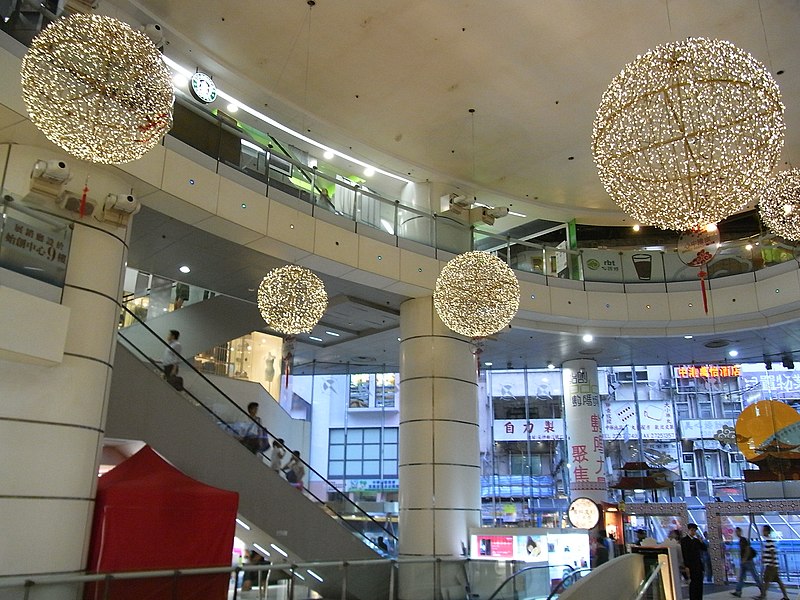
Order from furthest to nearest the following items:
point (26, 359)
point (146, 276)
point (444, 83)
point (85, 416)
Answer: point (146, 276) → point (444, 83) → point (85, 416) → point (26, 359)

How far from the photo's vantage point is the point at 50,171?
256 inches

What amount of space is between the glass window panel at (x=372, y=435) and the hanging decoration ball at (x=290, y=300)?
45.3 ft

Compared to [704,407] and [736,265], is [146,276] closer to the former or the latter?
[736,265]

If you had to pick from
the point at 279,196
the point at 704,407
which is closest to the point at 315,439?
the point at 704,407

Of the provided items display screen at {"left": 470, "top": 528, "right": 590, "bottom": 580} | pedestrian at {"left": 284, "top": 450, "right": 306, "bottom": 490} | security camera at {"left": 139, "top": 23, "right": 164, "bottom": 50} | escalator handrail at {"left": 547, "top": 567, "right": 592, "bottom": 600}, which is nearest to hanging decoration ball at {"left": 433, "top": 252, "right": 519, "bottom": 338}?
escalator handrail at {"left": 547, "top": 567, "right": 592, "bottom": 600}

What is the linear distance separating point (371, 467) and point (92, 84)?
18086 mm

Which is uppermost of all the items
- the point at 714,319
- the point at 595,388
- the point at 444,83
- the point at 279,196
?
the point at 444,83

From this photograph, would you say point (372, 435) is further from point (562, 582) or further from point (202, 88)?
point (202, 88)

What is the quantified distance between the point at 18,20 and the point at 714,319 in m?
12.6

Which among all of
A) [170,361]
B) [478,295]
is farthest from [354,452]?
[478,295]

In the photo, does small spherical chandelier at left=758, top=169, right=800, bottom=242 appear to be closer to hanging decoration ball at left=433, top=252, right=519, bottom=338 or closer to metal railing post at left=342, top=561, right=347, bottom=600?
hanging decoration ball at left=433, top=252, right=519, bottom=338

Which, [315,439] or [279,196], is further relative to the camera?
[315,439]

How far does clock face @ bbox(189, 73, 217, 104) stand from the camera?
9.30 metres

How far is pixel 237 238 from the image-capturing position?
934cm
